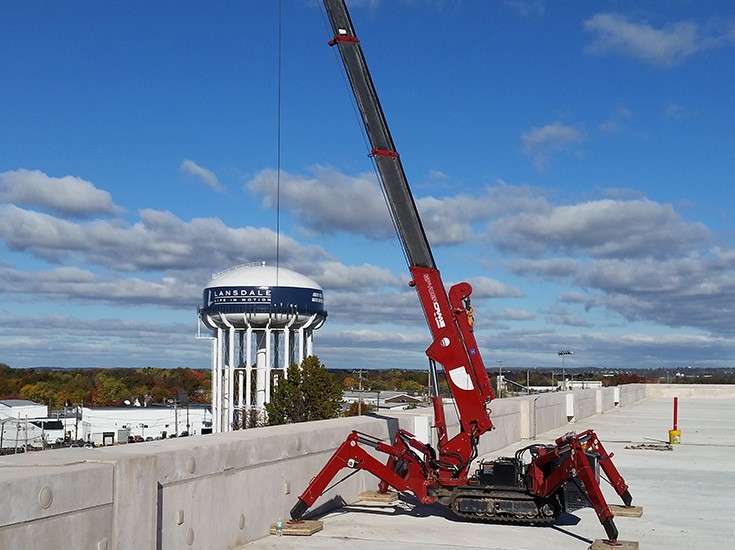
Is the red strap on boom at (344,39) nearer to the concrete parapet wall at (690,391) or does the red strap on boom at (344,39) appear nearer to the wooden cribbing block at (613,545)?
the wooden cribbing block at (613,545)

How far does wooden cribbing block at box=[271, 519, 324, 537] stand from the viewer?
11.1 metres

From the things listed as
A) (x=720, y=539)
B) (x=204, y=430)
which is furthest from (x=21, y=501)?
(x=204, y=430)

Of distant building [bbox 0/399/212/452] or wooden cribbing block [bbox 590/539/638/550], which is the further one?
distant building [bbox 0/399/212/452]

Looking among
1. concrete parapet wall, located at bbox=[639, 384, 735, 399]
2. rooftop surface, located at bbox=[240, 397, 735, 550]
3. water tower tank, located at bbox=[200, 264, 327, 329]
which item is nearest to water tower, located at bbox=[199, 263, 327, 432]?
water tower tank, located at bbox=[200, 264, 327, 329]

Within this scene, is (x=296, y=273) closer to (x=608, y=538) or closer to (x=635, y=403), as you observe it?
(x=635, y=403)

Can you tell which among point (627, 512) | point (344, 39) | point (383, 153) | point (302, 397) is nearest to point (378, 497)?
point (627, 512)

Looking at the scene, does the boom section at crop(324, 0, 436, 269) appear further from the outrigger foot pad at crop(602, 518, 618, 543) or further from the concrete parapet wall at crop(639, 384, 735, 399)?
the concrete parapet wall at crop(639, 384, 735, 399)

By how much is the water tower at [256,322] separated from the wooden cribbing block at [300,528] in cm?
5252

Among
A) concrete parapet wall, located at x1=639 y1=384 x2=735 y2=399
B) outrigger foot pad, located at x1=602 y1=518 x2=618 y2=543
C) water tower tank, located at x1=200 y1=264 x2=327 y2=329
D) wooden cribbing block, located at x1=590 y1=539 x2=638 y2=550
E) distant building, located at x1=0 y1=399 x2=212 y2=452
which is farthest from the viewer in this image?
distant building, located at x1=0 y1=399 x2=212 y2=452

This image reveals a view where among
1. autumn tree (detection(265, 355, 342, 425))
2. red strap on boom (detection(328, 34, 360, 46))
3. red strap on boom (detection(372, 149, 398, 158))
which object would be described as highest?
red strap on boom (detection(328, 34, 360, 46))

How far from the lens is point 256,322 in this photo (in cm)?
6469

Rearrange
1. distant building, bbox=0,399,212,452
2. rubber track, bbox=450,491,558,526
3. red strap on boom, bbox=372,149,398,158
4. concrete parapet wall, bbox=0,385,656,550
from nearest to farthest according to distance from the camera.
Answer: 1. concrete parapet wall, bbox=0,385,656,550
2. rubber track, bbox=450,491,558,526
3. red strap on boom, bbox=372,149,398,158
4. distant building, bbox=0,399,212,452

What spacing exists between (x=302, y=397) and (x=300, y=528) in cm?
5608

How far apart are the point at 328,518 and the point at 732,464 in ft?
37.1
